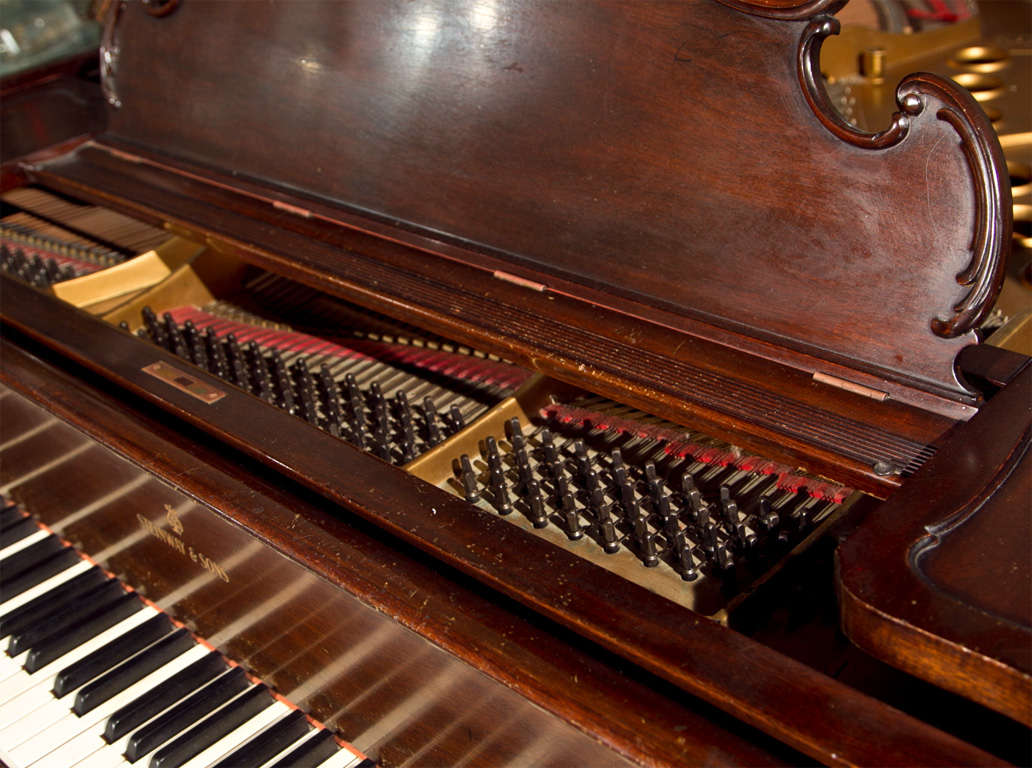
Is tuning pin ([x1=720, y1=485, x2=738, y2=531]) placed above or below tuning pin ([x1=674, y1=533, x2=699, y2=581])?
above

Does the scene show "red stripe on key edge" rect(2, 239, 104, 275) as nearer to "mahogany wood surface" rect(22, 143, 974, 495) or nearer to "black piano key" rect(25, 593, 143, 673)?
"mahogany wood surface" rect(22, 143, 974, 495)

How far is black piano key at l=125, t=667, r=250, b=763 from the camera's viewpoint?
2.00 m

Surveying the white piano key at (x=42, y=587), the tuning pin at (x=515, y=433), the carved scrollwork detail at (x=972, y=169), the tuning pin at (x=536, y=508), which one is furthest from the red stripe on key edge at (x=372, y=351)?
the carved scrollwork detail at (x=972, y=169)

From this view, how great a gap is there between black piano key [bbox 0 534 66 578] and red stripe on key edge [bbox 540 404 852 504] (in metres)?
1.31

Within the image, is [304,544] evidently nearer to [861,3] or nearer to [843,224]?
[843,224]

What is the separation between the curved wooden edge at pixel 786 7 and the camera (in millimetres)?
1613

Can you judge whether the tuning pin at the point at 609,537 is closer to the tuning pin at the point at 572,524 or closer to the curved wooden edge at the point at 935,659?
the tuning pin at the point at 572,524

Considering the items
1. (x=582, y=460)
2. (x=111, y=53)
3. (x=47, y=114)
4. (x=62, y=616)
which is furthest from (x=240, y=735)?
(x=47, y=114)

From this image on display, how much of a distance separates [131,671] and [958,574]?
1657 mm

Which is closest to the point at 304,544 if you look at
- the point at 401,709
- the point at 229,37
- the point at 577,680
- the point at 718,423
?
the point at 401,709

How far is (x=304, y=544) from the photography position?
1.78 metres

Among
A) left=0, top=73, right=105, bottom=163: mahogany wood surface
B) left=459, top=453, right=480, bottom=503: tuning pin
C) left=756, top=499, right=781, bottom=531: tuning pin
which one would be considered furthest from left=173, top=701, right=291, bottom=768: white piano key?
left=0, top=73, right=105, bottom=163: mahogany wood surface

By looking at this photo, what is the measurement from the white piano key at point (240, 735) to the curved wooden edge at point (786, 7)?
5.05 ft

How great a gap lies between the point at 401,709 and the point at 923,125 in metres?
1.25
